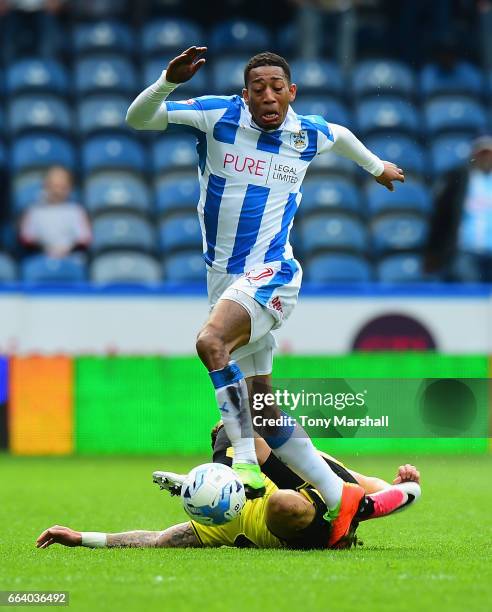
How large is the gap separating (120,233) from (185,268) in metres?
0.83

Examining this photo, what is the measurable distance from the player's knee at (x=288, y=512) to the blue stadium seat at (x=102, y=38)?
11649 millimetres

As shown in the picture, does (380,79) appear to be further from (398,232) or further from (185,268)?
(185,268)

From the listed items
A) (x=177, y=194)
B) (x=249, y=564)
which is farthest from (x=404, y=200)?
(x=249, y=564)

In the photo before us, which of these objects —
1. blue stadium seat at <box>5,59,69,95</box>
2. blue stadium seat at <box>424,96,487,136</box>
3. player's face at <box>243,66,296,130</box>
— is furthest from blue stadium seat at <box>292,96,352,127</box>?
player's face at <box>243,66,296,130</box>

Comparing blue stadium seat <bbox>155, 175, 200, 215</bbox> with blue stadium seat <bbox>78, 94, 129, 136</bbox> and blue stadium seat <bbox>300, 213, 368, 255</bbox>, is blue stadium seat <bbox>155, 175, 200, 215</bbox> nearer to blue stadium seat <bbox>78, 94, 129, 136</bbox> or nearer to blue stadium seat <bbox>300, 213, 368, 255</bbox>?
blue stadium seat <bbox>78, 94, 129, 136</bbox>

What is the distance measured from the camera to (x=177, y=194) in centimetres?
1581

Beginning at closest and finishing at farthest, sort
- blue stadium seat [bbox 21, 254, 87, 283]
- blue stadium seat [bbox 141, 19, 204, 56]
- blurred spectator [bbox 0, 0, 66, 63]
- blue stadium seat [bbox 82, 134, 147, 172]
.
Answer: blue stadium seat [bbox 21, 254, 87, 283]
blue stadium seat [bbox 82, 134, 147, 172]
blurred spectator [bbox 0, 0, 66, 63]
blue stadium seat [bbox 141, 19, 204, 56]

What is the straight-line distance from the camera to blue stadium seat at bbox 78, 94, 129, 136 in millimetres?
16547

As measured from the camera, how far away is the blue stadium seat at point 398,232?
50.6 ft

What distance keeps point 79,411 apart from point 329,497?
290 inches

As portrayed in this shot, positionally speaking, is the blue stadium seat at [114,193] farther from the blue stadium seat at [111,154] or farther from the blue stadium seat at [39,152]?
the blue stadium seat at [39,152]

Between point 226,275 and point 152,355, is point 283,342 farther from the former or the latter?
point 226,275

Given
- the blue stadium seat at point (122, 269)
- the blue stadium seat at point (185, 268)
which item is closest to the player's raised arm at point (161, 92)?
the blue stadium seat at point (122, 269)

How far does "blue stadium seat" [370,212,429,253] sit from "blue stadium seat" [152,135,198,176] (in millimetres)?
2274
